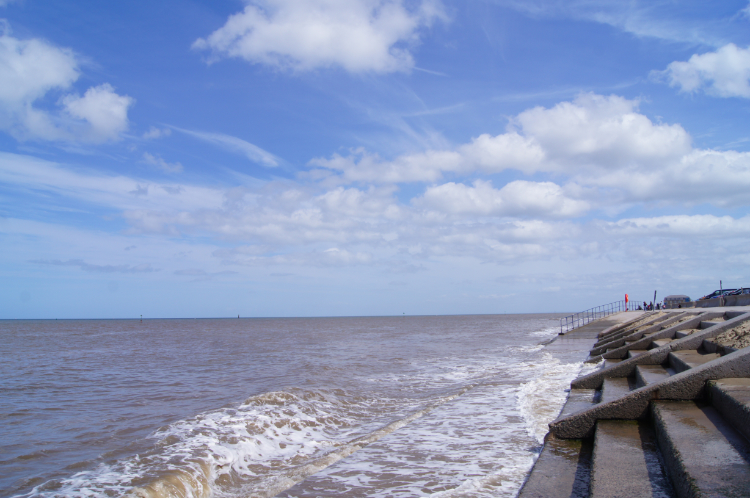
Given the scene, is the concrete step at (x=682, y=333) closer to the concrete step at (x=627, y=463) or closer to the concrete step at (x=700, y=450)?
the concrete step at (x=700, y=450)

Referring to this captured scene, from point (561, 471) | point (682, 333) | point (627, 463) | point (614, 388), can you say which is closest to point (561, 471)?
point (561, 471)

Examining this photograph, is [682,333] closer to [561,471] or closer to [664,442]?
[664,442]

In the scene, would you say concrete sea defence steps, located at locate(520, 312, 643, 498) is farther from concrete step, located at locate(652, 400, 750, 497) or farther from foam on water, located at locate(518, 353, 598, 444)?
foam on water, located at locate(518, 353, 598, 444)

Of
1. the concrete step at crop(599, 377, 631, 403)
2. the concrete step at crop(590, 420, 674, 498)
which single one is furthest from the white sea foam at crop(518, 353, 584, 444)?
the concrete step at crop(590, 420, 674, 498)

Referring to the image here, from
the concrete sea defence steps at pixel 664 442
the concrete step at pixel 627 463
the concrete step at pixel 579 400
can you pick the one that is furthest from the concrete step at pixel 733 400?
the concrete step at pixel 579 400

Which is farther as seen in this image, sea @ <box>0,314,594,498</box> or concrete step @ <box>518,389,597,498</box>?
sea @ <box>0,314,594,498</box>

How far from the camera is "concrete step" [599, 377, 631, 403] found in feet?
20.4

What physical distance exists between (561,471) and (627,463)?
576mm

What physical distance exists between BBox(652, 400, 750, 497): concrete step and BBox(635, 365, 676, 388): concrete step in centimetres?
189

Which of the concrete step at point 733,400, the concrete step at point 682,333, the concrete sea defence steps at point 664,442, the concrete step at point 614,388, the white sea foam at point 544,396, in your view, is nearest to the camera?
the concrete sea defence steps at point 664,442

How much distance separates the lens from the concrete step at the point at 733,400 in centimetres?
351

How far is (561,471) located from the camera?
3.97 m

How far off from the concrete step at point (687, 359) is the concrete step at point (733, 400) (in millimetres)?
1803

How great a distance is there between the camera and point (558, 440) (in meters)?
4.77
